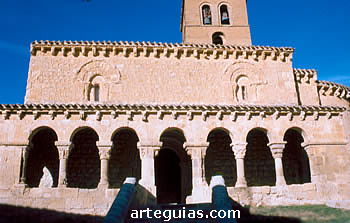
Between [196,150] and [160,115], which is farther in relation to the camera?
[160,115]

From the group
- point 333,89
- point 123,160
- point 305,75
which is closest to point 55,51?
point 123,160

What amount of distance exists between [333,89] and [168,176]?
9868mm

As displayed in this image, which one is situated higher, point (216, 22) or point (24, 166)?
point (216, 22)

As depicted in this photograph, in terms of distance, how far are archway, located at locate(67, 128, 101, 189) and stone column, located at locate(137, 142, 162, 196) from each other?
3336 millimetres

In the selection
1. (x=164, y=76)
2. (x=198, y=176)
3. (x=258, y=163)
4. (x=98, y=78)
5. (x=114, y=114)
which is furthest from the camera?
(x=164, y=76)

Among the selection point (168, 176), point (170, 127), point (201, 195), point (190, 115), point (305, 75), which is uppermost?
point (305, 75)

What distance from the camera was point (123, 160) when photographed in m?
14.7

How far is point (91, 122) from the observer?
41.0 ft

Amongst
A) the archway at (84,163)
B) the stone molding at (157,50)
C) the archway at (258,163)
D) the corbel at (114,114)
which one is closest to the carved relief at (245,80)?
the stone molding at (157,50)

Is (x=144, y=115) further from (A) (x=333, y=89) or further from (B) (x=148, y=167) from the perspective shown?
(A) (x=333, y=89)

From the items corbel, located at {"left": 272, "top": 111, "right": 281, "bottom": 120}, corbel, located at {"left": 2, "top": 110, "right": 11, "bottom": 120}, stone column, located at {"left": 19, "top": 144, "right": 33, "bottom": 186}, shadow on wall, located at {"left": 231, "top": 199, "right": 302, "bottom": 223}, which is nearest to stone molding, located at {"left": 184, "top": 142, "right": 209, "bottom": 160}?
corbel, located at {"left": 272, "top": 111, "right": 281, "bottom": 120}

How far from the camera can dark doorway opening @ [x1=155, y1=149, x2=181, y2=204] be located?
16656 mm

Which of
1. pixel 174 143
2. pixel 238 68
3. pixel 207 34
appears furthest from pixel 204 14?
pixel 174 143

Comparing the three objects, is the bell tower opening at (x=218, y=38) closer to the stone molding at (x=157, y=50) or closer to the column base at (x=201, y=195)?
the stone molding at (x=157, y=50)
